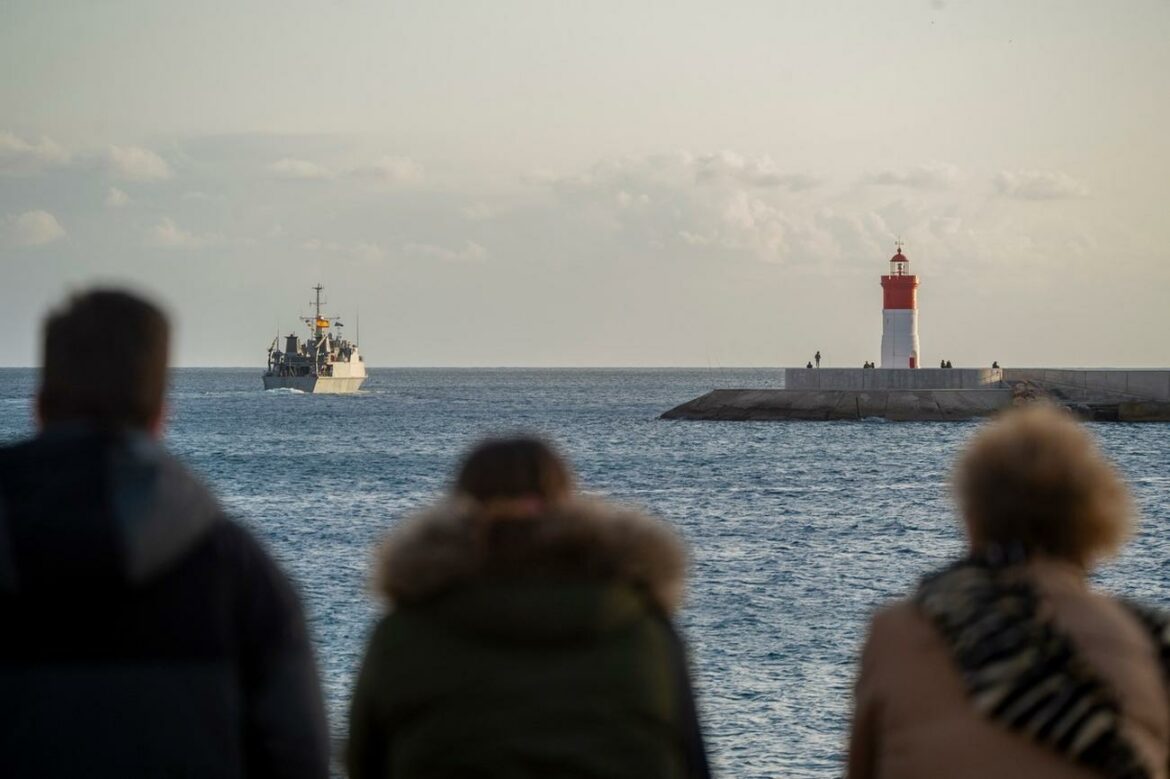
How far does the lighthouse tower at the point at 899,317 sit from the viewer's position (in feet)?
201

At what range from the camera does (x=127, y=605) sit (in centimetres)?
234

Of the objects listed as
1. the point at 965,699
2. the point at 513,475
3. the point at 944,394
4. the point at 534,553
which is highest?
the point at 513,475

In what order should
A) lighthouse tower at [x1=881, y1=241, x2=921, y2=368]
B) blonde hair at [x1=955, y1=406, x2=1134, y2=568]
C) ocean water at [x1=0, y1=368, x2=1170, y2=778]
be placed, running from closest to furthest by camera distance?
blonde hair at [x1=955, y1=406, x2=1134, y2=568]
ocean water at [x1=0, y1=368, x2=1170, y2=778]
lighthouse tower at [x1=881, y1=241, x2=921, y2=368]

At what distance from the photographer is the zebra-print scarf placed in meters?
2.33

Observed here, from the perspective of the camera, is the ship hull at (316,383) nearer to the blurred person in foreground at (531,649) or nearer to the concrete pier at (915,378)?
the concrete pier at (915,378)

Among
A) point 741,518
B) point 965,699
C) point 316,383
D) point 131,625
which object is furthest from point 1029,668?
point 316,383

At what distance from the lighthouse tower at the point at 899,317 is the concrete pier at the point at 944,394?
2.23 ft

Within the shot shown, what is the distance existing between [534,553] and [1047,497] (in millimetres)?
879

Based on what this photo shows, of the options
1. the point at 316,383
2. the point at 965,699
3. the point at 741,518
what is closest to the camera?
the point at 965,699

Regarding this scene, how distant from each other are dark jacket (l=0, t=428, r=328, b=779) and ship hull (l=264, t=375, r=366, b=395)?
125 m

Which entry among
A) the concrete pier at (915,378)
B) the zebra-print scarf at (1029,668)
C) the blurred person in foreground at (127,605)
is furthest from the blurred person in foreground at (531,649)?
the concrete pier at (915,378)

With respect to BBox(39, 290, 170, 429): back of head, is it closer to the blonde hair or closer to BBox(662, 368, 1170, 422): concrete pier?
the blonde hair

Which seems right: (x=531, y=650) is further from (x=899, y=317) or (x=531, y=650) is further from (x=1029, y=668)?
(x=899, y=317)

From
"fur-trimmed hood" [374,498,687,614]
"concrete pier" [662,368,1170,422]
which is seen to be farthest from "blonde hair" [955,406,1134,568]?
"concrete pier" [662,368,1170,422]
